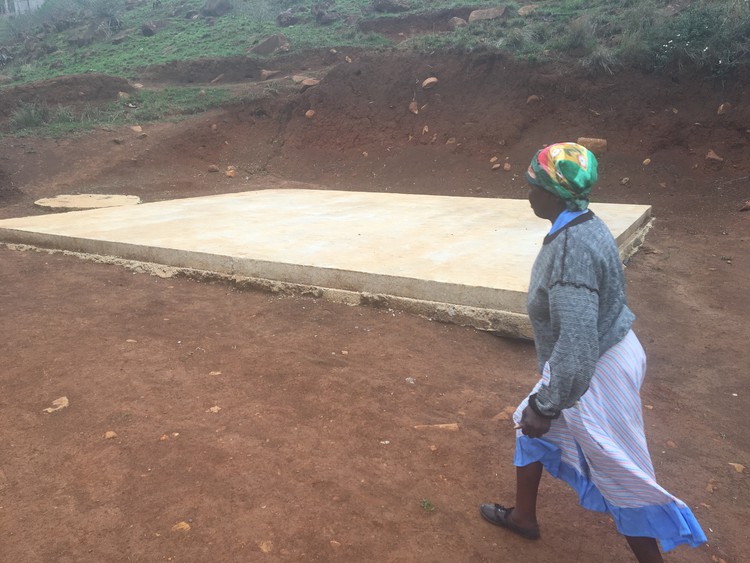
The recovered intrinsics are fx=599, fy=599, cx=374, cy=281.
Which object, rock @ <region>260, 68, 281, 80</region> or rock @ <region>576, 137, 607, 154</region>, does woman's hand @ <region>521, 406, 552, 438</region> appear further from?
rock @ <region>260, 68, 281, 80</region>

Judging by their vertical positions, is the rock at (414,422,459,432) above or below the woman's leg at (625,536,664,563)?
below

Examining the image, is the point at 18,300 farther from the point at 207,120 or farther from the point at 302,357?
the point at 207,120

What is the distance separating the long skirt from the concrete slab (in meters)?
2.00

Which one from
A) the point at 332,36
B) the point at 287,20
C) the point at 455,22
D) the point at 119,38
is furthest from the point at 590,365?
the point at 119,38

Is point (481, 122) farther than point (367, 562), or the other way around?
point (481, 122)

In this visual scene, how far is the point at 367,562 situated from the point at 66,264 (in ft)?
15.4

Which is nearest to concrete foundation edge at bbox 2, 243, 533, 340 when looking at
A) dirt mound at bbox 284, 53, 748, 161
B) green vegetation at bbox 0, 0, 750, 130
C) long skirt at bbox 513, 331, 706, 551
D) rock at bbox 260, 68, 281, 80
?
long skirt at bbox 513, 331, 706, 551

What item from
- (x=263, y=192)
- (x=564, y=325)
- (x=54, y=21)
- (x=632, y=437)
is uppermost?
(x=54, y=21)

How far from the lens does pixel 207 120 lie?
1417 cm

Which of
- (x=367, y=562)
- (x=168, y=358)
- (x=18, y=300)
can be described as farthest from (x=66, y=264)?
(x=367, y=562)

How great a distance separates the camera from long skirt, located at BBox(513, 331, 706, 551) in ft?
5.71

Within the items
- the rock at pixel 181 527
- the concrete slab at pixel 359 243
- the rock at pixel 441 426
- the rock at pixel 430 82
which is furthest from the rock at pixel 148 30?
the rock at pixel 181 527

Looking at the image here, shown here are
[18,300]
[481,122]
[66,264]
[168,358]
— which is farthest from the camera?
[481,122]

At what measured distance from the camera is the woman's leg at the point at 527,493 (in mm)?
2113
